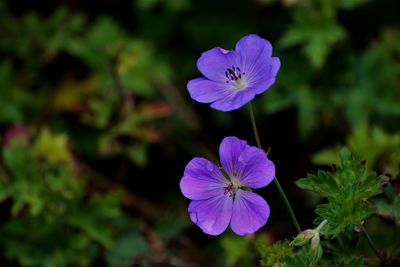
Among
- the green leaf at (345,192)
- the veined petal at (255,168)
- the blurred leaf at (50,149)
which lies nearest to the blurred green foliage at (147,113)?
the blurred leaf at (50,149)

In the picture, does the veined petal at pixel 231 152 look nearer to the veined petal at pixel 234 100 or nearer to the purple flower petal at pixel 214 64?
the veined petal at pixel 234 100

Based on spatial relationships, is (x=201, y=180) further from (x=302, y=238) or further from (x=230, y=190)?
(x=302, y=238)

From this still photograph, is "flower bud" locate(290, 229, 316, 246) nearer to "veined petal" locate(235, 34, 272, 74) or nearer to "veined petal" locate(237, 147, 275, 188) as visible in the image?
"veined petal" locate(237, 147, 275, 188)

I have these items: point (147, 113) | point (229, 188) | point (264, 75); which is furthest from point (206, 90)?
point (147, 113)

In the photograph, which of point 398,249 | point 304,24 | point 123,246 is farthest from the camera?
point 304,24

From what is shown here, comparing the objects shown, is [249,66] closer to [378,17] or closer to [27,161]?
[27,161]

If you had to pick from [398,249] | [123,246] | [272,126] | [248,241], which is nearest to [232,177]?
[398,249]

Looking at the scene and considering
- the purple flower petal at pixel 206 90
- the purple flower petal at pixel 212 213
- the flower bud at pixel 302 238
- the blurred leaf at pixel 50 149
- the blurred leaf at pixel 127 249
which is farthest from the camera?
the blurred leaf at pixel 50 149
